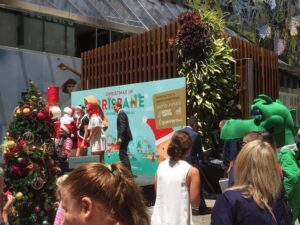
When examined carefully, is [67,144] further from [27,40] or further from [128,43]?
[27,40]

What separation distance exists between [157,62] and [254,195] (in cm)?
883

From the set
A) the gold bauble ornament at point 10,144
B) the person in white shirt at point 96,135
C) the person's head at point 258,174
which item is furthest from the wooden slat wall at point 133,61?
the person's head at point 258,174

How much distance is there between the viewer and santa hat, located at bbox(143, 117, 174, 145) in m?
10.3

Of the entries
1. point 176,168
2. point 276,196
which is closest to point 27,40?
point 176,168

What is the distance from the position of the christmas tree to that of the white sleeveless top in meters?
1.51

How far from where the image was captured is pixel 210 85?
1079cm

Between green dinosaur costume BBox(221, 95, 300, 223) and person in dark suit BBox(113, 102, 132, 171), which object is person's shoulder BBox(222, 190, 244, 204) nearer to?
green dinosaur costume BBox(221, 95, 300, 223)

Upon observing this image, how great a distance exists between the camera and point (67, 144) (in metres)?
12.1

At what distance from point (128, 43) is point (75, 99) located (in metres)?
2.53

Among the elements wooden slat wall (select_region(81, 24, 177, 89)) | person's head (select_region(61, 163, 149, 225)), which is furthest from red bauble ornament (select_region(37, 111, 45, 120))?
wooden slat wall (select_region(81, 24, 177, 89))

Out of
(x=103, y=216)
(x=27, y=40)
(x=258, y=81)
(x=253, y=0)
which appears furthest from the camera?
(x=253, y=0)

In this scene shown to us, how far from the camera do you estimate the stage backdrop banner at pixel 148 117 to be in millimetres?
10148

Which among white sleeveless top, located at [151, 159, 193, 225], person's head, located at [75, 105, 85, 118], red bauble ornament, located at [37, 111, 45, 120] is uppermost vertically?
person's head, located at [75, 105, 85, 118]

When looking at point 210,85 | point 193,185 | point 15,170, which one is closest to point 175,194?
point 193,185
